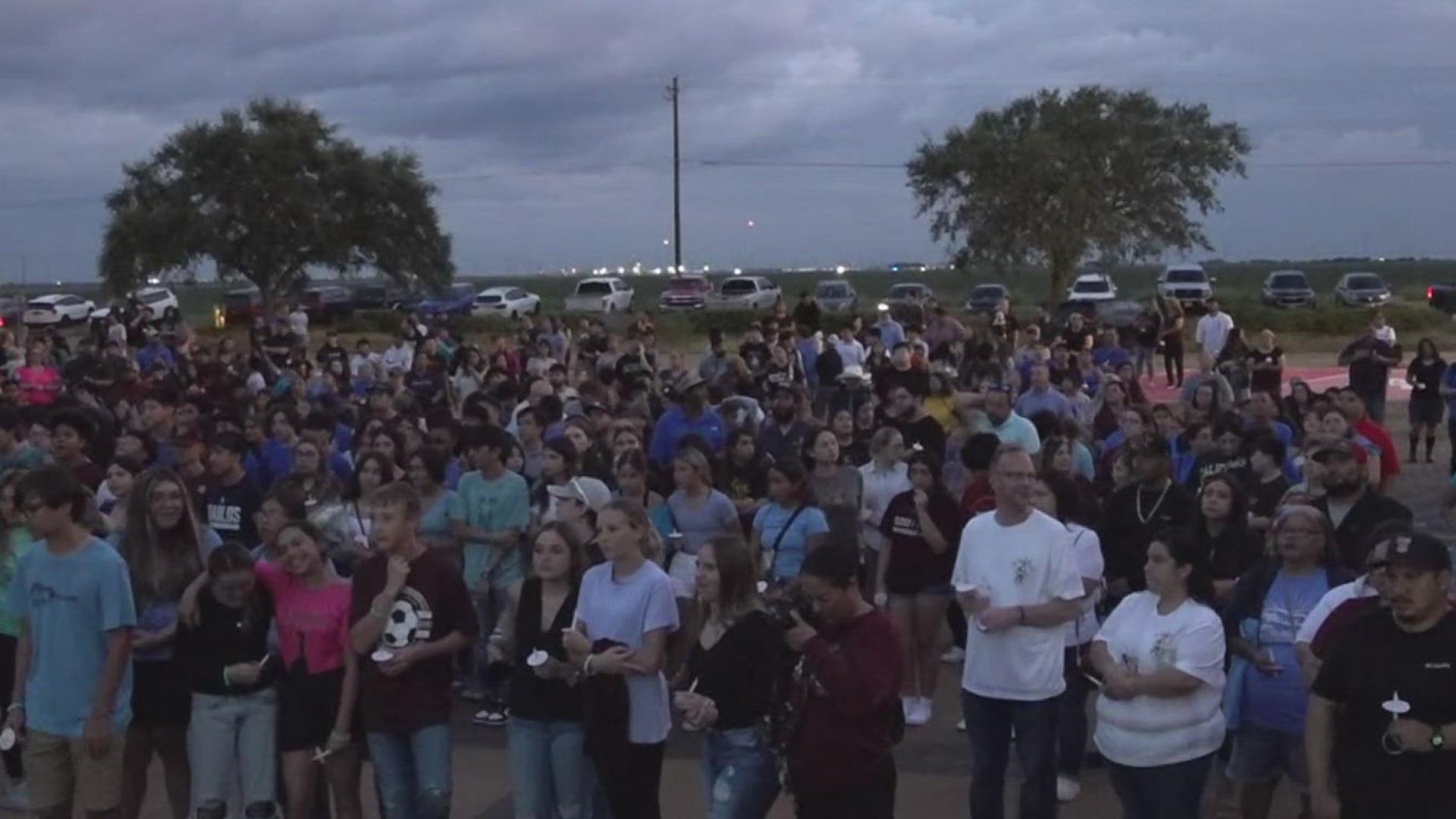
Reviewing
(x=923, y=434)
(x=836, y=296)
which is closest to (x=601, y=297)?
(x=836, y=296)

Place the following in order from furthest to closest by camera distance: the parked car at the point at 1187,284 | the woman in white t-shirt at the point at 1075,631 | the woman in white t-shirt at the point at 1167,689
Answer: the parked car at the point at 1187,284 → the woman in white t-shirt at the point at 1075,631 → the woman in white t-shirt at the point at 1167,689

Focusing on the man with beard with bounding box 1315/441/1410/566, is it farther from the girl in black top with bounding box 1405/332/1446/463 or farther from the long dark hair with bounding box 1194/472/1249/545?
the girl in black top with bounding box 1405/332/1446/463

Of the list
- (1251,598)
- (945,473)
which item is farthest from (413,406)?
(1251,598)

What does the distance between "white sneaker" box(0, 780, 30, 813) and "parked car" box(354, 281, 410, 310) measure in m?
48.5

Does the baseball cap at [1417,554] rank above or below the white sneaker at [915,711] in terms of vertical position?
above

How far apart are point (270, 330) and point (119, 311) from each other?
11078mm

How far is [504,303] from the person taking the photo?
5459cm

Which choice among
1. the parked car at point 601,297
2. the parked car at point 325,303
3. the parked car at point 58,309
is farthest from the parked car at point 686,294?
the parked car at point 58,309

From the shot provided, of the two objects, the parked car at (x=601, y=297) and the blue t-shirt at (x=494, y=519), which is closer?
the blue t-shirt at (x=494, y=519)

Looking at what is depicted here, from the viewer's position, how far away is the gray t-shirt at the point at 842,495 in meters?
9.22

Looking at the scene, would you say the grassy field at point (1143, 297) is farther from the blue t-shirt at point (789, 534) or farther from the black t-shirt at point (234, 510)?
the black t-shirt at point (234, 510)

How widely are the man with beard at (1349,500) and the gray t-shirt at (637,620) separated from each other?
2.83m

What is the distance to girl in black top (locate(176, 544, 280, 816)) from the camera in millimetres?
6375

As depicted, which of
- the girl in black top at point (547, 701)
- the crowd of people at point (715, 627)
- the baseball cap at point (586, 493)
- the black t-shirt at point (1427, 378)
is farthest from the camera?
the black t-shirt at point (1427, 378)
